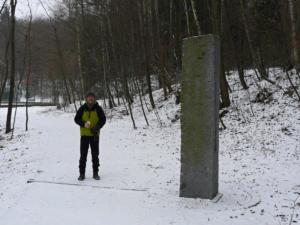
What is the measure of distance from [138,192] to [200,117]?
6.38 ft

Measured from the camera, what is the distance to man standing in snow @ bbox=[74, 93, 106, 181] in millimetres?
8727

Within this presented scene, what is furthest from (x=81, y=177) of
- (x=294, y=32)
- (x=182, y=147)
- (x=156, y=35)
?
(x=156, y=35)

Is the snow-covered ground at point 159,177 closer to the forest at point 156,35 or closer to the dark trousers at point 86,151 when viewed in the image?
the dark trousers at point 86,151

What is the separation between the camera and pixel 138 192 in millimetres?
7590

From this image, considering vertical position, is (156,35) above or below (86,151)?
above

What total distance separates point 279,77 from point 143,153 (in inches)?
301

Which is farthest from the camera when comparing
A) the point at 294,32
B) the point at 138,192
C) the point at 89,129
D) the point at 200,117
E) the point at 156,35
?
the point at 156,35

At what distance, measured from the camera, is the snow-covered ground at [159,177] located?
623 centimetres

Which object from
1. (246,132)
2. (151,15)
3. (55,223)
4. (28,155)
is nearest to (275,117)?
(246,132)

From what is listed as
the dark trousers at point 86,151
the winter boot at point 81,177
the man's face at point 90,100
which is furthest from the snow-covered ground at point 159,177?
the man's face at point 90,100

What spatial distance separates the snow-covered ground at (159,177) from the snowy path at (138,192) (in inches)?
0.6

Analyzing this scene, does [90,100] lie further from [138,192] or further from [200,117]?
[200,117]

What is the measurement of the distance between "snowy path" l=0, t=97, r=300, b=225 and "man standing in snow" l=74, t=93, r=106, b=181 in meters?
0.37

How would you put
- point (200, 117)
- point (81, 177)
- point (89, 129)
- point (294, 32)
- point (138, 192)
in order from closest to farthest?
point (200, 117) → point (138, 192) → point (81, 177) → point (89, 129) → point (294, 32)
